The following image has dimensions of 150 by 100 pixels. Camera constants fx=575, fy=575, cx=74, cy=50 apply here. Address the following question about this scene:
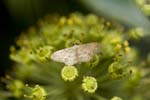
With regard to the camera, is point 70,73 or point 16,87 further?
point 16,87

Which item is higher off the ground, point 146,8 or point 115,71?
point 146,8

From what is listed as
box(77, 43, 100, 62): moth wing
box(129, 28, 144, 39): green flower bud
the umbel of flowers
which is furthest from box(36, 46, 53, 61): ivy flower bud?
box(129, 28, 144, 39): green flower bud

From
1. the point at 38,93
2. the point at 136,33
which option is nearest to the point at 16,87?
the point at 38,93

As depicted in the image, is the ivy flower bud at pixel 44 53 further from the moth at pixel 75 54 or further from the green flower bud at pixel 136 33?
the green flower bud at pixel 136 33

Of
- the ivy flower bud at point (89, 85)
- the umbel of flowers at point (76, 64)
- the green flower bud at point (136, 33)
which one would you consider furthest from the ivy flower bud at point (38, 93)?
the green flower bud at point (136, 33)

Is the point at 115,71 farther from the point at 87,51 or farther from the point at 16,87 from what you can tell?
the point at 16,87

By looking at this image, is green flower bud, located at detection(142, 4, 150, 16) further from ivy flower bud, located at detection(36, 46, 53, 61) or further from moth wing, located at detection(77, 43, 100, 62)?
ivy flower bud, located at detection(36, 46, 53, 61)
